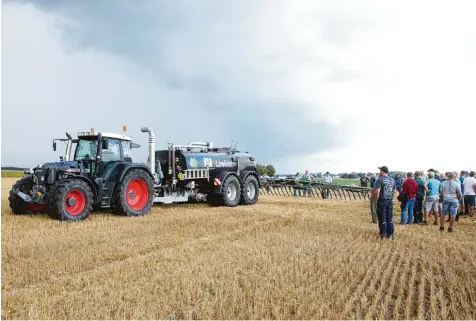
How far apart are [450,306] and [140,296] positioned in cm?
370

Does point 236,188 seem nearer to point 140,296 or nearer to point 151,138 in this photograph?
point 151,138

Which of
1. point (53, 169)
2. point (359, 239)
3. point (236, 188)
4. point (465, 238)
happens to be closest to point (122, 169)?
point (53, 169)

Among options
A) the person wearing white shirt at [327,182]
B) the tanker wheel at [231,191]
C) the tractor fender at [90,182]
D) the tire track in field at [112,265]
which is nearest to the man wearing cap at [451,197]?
the tire track in field at [112,265]

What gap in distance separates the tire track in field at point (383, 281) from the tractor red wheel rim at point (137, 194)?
7.48 metres

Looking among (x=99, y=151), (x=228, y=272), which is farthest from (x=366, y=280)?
(x=99, y=151)

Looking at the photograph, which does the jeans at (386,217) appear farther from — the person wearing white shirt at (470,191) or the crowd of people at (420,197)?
the person wearing white shirt at (470,191)

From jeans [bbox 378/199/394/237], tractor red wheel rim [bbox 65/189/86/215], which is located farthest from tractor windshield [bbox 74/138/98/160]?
jeans [bbox 378/199/394/237]

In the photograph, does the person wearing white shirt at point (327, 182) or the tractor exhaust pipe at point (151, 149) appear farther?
the person wearing white shirt at point (327, 182)

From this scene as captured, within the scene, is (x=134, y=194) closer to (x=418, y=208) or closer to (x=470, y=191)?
(x=418, y=208)

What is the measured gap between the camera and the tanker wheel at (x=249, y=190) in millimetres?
16297

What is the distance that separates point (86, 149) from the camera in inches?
476

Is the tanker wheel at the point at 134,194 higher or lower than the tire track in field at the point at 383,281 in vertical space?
higher

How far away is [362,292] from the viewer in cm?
538

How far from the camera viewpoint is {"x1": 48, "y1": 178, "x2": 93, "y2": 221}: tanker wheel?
33.5ft
